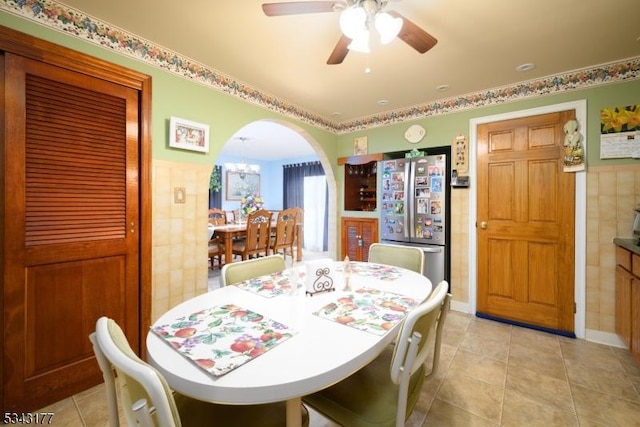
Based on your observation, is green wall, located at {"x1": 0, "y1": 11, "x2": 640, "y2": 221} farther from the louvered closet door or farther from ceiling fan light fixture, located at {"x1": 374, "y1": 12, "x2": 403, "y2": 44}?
ceiling fan light fixture, located at {"x1": 374, "y1": 12, "x2": 403, "y2": 44}

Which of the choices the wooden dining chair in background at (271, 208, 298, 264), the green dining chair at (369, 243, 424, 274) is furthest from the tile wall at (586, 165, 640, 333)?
the wooden dining chair in background at (271, 208, 298, 264)

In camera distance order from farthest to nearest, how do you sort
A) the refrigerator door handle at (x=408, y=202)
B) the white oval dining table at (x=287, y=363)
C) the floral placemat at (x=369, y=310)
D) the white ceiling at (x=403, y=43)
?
the refrigerator door handle at (x=408, y=202), the white ceiling at (x=403, y=43), the floral placemat at (x=369, y=310), the white oval dining table at (x=287, y=363)

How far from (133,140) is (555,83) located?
362 centimetres

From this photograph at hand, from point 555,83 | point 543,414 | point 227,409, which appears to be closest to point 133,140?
point 227,409

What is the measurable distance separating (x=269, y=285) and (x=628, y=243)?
2629 mm

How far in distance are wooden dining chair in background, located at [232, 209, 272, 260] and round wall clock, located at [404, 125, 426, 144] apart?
226cm

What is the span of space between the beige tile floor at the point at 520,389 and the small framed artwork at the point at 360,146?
2.46 metres

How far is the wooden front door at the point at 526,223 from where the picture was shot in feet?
8.27

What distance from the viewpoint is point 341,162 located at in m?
3.92

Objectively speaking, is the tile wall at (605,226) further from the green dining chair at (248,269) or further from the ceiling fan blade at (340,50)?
the green dining chair at (248,269)

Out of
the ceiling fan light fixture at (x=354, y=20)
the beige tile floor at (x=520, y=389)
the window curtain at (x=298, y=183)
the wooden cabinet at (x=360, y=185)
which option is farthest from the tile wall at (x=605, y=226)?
the window curtain at (x=298, y=183)

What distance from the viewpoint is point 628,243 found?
204 centimetres

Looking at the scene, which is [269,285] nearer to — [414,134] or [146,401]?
[146,401]

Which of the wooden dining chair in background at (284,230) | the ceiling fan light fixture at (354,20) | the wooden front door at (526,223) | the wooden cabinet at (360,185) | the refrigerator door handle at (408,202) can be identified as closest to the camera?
the ceiling fan light fixture at (354,20)
